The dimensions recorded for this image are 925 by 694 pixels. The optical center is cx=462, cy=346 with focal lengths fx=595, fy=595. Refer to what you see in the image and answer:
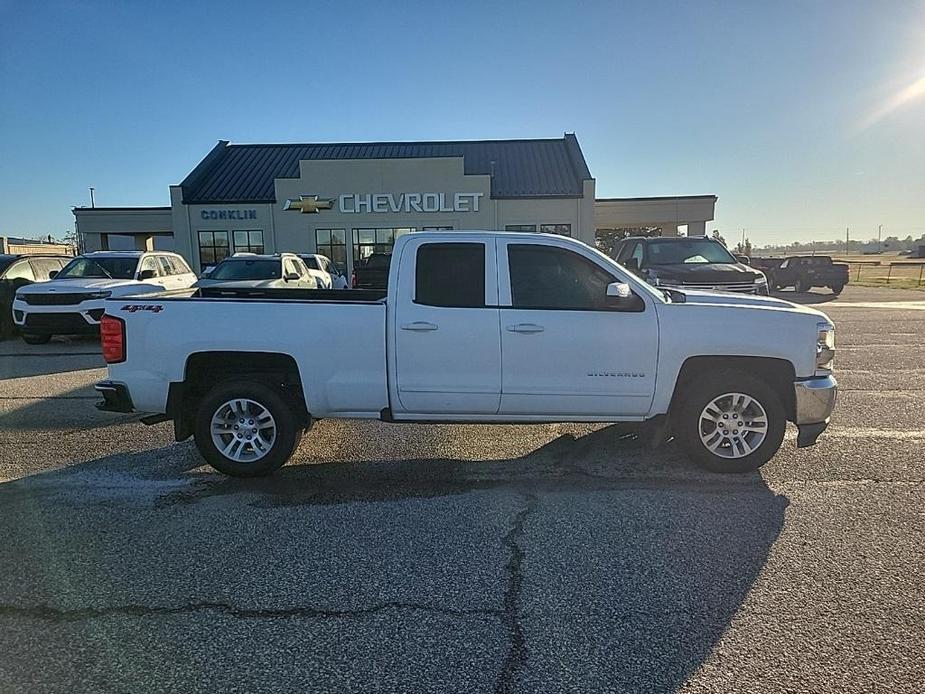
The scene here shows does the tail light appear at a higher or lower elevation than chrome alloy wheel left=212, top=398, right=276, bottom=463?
higher

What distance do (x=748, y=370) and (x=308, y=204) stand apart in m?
27.6

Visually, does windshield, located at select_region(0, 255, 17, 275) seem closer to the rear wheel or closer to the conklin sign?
the rear wheel

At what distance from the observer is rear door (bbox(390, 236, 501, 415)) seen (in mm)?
4723

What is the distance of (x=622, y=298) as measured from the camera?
468cm

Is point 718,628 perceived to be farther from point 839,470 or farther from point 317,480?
point 317,480

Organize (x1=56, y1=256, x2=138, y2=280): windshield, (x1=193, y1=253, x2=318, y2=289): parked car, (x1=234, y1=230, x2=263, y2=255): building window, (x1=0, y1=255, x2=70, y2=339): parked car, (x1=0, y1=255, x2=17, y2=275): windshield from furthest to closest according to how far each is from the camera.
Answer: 1. (x1=234, y1=230, x2=263, y2=255): building window
2. (x1=0, y1=255, x2=17, y2=275): windshield
3. (x1=193, y1=253, x2=318, y2=289): parked car
4. (x1=0, y1=255, x2=70, y2=339): parked car
5. (x1=56, y1=256, x2=138, y2=280): windshield

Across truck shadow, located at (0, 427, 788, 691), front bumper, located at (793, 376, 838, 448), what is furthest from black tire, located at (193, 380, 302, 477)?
front bumper, located at (793, 376, 838, 448)

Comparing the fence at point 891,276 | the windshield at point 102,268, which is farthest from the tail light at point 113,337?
the fence at point 891,276

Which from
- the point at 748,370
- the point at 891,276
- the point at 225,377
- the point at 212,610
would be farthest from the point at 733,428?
the point at 891,276

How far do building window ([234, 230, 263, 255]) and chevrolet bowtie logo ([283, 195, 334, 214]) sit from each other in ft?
6.92

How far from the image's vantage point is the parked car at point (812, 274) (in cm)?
2548

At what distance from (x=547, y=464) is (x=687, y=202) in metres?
32.0

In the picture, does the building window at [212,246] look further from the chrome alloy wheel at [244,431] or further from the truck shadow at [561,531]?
the chrome alloy wheel at [244,431]

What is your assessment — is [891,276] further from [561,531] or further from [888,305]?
[561,531]
